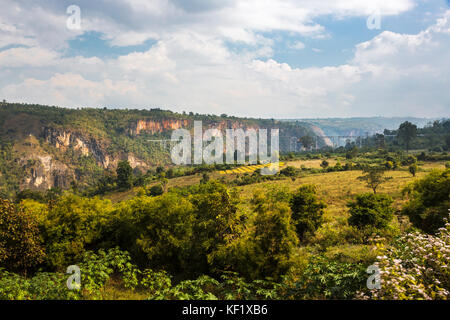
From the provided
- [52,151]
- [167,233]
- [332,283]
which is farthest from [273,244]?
[52,151]

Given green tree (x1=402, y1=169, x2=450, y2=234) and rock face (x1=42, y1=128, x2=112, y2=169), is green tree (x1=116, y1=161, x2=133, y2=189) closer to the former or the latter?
green tree (x1=402, y1=169, x2=450, y2=234)

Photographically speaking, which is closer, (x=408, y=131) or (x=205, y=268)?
(x=205, y=268)

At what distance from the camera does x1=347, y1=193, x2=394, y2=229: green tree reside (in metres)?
21.1

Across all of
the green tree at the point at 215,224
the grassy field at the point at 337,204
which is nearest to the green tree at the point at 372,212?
the grassy field at the point at 337,204

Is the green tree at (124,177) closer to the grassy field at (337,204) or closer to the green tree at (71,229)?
the grassy field at (337,204)

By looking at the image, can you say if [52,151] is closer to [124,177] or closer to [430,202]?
[124,177]

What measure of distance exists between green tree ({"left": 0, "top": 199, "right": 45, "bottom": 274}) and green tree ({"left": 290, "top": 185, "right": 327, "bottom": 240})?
61.4 ft

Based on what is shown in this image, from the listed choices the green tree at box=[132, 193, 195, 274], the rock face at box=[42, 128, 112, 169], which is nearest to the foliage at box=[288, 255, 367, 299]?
the green tree at box=[132, 193, 195, 274]


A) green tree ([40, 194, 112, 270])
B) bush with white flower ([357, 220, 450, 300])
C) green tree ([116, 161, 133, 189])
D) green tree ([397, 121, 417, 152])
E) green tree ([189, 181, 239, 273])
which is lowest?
green tree ([116, 161, 133, 189])

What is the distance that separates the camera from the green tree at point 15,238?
14.9 metres
